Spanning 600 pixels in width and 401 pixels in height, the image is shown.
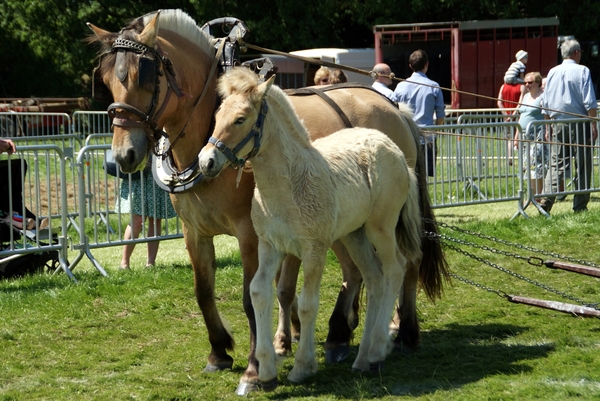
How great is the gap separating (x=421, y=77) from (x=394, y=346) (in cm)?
599

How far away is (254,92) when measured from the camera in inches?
197

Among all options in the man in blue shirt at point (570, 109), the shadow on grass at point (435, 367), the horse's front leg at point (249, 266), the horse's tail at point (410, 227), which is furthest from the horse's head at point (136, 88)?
the man in blue shirt at point (570, 109)

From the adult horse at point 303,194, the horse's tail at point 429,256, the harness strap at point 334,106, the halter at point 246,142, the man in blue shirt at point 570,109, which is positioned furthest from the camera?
the man in blue shirt at point 570,109

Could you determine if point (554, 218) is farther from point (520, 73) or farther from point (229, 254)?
point (520, 73)

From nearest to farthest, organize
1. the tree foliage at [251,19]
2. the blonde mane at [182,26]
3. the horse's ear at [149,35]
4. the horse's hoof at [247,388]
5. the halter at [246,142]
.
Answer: the halter at [246,142]
the horse's ear at [149,35]
the horse's hoof at [247,388]
the blonde mane at [182,26]
the tree foliage at [251,19]

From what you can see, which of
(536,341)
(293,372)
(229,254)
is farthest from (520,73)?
(293,372)

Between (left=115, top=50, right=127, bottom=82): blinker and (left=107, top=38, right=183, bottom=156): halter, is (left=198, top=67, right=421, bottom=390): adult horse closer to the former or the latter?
(left=107, top=38, right=183, bottom=156): halter

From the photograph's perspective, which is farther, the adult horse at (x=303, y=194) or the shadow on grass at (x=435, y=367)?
the shadow on grass at (x=435, y=367)

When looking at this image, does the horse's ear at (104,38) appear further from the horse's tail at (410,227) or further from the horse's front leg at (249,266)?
the horse's tail at (410,227)

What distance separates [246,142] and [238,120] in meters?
0.13

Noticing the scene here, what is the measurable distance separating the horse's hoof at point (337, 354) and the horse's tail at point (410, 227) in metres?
0.77

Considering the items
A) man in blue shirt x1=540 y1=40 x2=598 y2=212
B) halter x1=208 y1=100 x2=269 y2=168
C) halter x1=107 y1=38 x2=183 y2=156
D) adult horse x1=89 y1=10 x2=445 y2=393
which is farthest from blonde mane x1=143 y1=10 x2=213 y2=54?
man in blue shirt x1=540 y1=40 x2=598 y2=212

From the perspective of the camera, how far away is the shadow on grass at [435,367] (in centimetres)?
527

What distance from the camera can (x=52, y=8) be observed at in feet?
103
